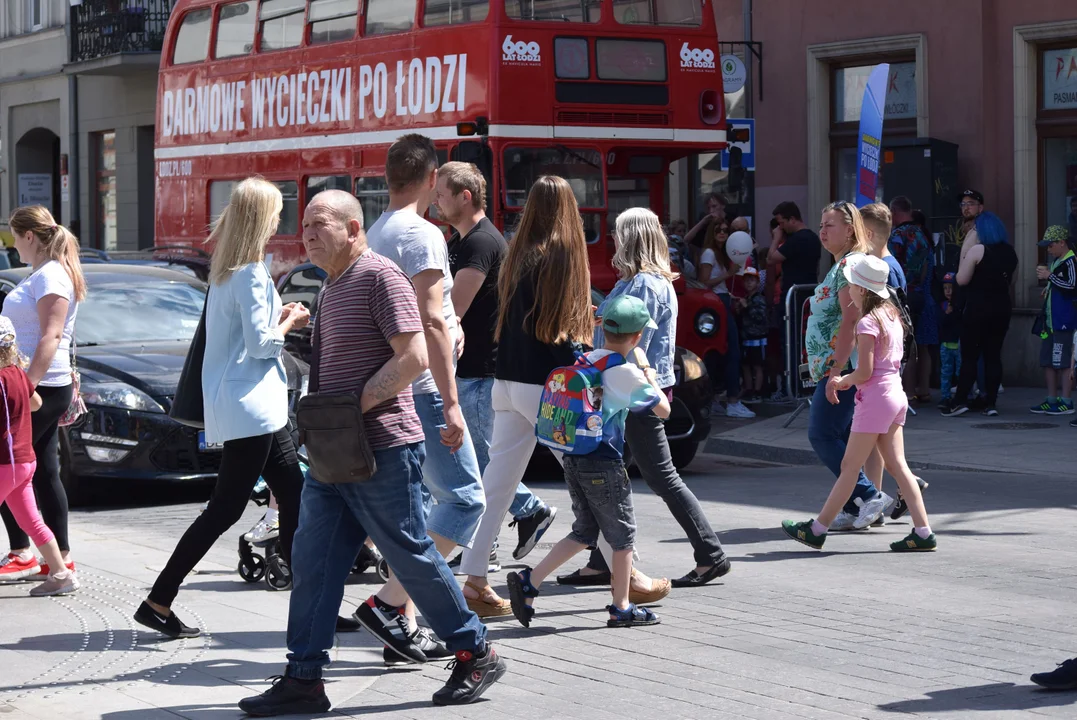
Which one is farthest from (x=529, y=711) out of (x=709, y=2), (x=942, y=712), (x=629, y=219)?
(x=709, y=2)

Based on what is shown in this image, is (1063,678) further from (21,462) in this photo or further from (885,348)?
(21,462)

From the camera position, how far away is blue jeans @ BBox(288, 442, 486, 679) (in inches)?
217

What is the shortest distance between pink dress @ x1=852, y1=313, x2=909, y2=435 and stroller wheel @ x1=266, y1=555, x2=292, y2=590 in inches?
121

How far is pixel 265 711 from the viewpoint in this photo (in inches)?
218

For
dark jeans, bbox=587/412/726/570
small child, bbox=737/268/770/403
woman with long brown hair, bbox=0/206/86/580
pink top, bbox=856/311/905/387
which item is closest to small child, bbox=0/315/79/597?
woman with long brown hair, bbox=0/206/86/580

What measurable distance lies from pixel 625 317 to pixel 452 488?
0.99m

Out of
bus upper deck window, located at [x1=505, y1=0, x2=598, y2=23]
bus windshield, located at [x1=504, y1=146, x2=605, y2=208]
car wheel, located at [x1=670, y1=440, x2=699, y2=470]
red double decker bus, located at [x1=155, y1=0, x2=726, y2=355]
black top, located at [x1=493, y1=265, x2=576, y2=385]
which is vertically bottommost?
car wheel, located at [x1=670, y1=440, x2=699, y2=470]

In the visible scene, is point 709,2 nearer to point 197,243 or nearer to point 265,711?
point 197,243

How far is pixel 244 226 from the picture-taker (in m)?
6.49

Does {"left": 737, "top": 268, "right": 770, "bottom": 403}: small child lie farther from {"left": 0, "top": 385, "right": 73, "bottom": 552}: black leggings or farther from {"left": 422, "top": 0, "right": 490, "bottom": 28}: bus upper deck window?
{"left": 0, "top": 385, "right": 73, "bottom": 552}: black leggings

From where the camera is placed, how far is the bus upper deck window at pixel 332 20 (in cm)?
1608

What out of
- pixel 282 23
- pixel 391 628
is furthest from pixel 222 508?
pixel 282 23

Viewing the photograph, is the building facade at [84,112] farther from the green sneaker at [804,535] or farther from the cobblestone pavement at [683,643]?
the green sneaker at [804,535]

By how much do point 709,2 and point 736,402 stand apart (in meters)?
3.79
